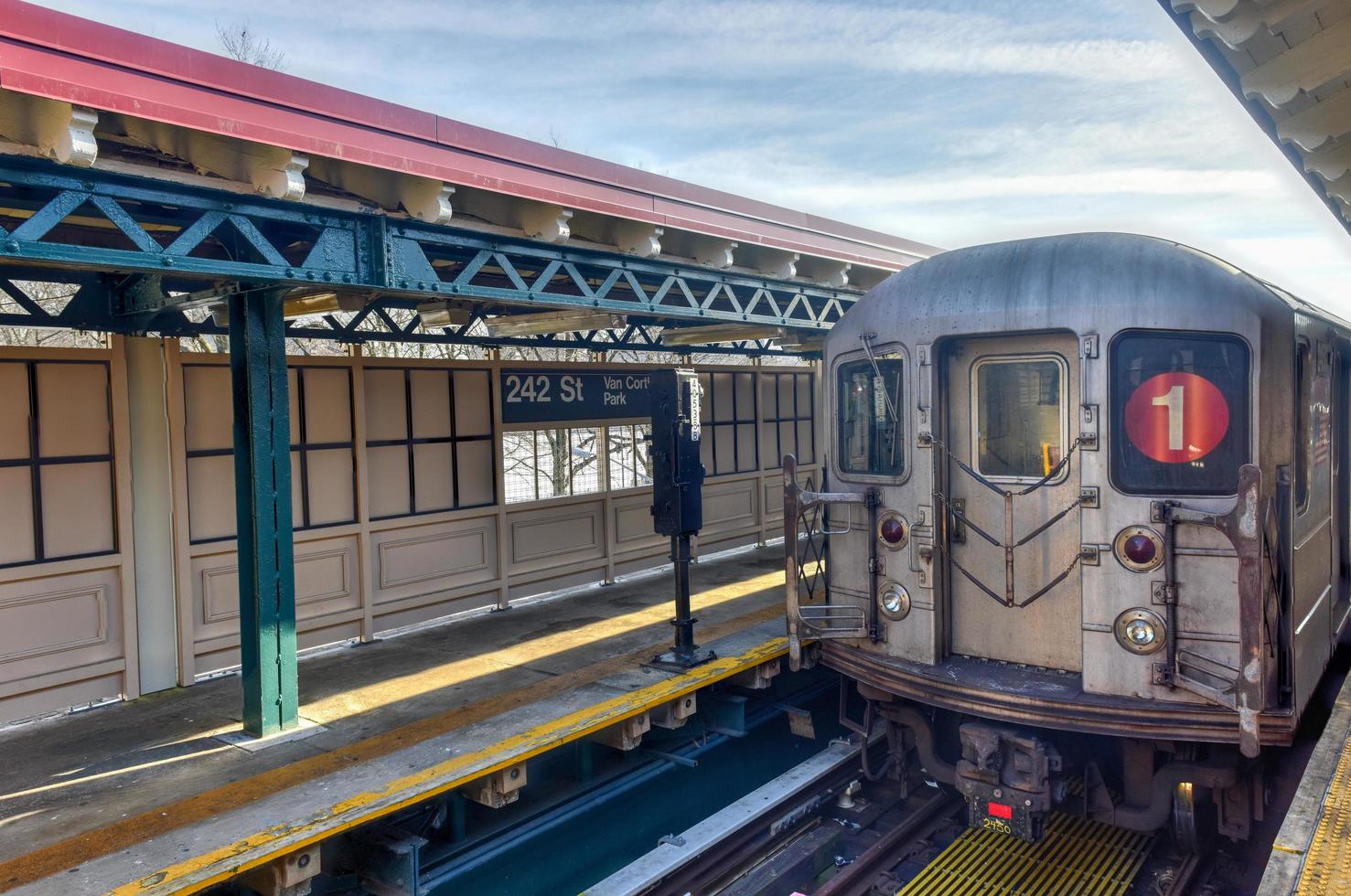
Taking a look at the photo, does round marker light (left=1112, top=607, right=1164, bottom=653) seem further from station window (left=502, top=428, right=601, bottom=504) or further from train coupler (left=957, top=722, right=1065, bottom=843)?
station window (left=502, top=428, right=601, bottom=504)

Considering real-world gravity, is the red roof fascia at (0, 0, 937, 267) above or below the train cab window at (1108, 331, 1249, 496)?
above

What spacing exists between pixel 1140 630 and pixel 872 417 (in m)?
2.04

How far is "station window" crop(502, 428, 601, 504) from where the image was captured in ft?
31.5

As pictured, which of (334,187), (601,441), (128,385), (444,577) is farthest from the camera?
(601,441)

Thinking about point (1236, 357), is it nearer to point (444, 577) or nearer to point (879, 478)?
point (879, 478)

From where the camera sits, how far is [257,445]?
5.50 m

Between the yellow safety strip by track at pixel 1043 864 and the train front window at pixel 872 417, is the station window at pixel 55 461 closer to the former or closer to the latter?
the train front window at pixel 872 417

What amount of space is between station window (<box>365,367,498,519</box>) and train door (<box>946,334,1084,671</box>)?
197 inches

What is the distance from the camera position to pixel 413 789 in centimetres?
476

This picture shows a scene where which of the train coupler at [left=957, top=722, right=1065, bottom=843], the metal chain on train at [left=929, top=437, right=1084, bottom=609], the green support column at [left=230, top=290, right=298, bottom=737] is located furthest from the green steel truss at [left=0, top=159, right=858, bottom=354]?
the train coupler at [left=957, top=722, right=1065, bottom=843]

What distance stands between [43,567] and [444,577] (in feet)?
11.0

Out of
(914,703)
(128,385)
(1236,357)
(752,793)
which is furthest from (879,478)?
(128,385)

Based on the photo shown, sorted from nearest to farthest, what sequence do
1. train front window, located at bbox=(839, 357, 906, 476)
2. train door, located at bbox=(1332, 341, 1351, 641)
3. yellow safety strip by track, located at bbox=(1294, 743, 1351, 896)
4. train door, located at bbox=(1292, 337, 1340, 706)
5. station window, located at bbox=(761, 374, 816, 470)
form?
yellow safety strip by track, located at bbox=(1294, 743, 1351, 896)
train door, located at bbox=(1292, 337, 1340, 706)
train front window, located at bbox=(839, 357, 906, 476)
train door, located at bbox=(1332, 341, 1351, 641)
station window, located at bbox=(761, 374, 816, 470)

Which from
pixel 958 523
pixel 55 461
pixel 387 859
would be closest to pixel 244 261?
pixel 55 461
